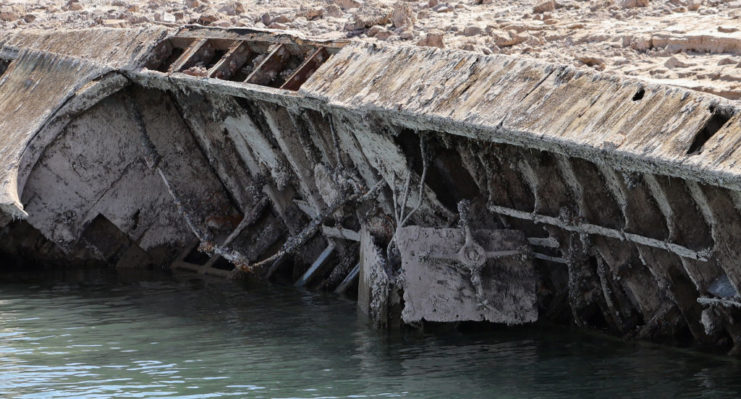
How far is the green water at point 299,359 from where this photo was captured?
7918 millimetres

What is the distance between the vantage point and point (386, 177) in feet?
32.9

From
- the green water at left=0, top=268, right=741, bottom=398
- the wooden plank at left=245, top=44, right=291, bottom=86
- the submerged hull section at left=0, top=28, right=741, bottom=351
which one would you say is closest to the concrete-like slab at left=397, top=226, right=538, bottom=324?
the submerged hull section at left=0, top=28, right=741, bottom=351

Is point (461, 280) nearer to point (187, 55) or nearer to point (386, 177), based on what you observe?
point (386, 177)

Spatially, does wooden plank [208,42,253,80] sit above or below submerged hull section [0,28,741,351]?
above

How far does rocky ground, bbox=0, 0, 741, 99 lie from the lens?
35.4 feet

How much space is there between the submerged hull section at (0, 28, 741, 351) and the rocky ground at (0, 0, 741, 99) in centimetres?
128

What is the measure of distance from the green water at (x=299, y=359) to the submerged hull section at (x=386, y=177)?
1.04 ft

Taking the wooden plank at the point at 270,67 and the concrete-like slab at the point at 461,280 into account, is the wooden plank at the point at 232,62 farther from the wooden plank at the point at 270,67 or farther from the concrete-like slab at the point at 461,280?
the concrete-like slab at the point at 461,280

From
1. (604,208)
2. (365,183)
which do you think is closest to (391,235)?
(365,183)

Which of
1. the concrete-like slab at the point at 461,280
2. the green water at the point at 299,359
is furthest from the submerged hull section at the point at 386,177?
the green water at the point at 299,359

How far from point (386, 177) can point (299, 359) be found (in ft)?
6.08

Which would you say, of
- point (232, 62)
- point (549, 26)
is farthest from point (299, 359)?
point (549, 26)

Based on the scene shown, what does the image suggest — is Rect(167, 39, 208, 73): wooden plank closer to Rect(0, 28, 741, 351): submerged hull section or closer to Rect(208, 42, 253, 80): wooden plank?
Rect(0, 28, 741, 351): submerged hull section

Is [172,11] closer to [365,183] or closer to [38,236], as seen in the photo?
[38,236]
